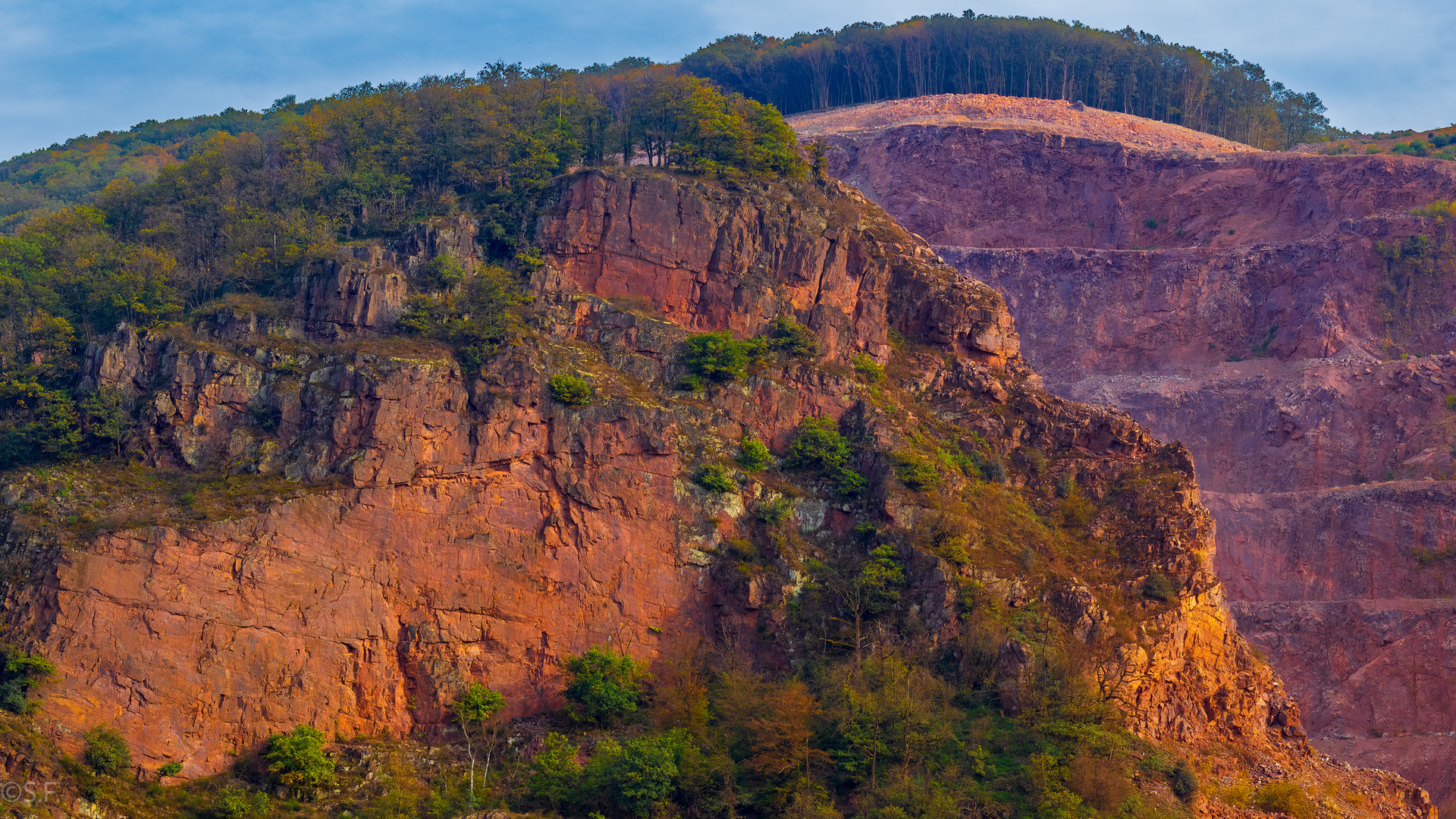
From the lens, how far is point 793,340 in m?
66.2

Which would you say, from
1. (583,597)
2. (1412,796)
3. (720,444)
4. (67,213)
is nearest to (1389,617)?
(1412,796)

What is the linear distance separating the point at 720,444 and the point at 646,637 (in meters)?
8.63

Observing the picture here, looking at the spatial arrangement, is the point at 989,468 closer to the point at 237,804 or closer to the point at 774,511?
the point at 774,511

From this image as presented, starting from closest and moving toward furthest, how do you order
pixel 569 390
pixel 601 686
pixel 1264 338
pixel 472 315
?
1. pixel 601 686
2. pixel 569 390
3. pixel 472 315
4. pixel 1264 338

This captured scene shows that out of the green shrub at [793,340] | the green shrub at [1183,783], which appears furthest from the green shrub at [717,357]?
the green shrub at [1183,783]

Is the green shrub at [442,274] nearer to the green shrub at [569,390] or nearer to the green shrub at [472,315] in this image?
the green shrub at [472,315]

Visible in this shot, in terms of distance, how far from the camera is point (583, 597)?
58125 millimetres

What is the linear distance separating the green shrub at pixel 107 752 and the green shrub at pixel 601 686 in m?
14.8

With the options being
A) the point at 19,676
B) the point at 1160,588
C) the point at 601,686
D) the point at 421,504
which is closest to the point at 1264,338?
the point at 1160,588

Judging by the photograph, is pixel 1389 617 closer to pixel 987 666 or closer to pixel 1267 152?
pixel 987 666

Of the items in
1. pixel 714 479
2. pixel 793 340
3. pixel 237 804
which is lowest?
pixel 237 804

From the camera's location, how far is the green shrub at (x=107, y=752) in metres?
48.9

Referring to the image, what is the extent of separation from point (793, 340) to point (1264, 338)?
1520 inches

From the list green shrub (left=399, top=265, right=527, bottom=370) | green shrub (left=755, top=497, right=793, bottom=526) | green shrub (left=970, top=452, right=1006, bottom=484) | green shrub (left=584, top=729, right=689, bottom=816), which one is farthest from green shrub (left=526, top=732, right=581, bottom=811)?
green shrub (left=970, top=452, right=1006, bottom=484)
